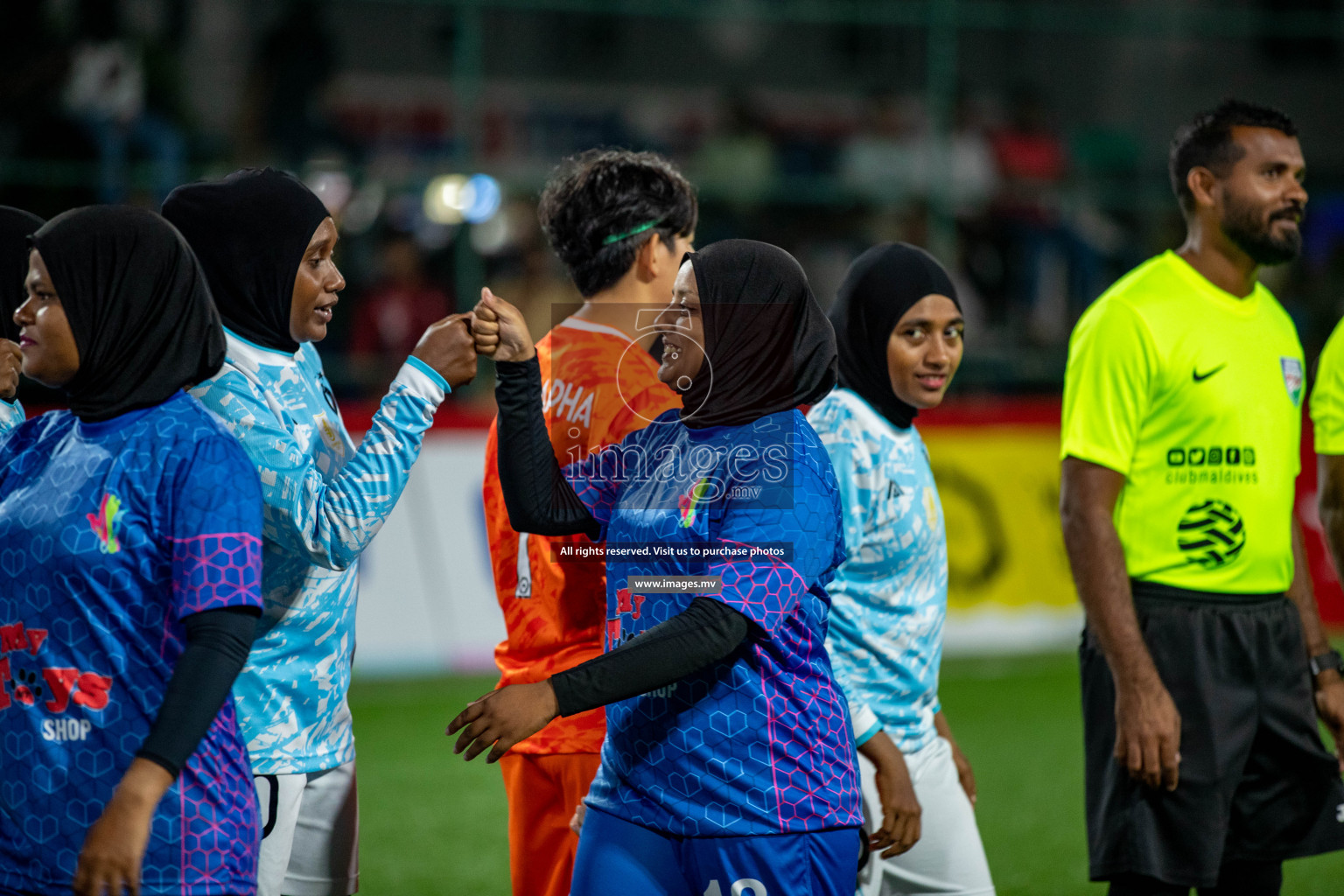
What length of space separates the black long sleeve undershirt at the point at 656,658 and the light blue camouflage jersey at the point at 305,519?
546 mm

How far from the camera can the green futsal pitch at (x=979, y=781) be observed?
585 cm

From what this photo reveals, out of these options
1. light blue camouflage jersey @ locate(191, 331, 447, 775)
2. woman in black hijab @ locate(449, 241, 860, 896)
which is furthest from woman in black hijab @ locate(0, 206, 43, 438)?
woman in black hijab @ locate(449, 241, 860, 896)

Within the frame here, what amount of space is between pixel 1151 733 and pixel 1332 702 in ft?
2.26

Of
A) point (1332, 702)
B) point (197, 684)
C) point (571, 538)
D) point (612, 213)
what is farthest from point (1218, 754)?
point (197, 684)

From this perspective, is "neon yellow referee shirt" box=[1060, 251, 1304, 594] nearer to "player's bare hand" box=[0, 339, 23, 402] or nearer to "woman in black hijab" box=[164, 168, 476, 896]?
"woman in black hijab" box=[164, 168, 476, 896]

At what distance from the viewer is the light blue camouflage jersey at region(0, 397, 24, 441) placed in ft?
10.9

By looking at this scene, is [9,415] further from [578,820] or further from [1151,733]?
[1151,733]

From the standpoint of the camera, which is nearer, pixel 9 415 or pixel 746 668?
pixel 746 668

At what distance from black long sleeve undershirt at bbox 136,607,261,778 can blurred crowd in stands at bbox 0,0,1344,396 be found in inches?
249

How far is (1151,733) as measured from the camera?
3.79 m

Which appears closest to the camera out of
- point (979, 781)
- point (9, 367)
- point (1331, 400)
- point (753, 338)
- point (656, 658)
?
point (656, 658)

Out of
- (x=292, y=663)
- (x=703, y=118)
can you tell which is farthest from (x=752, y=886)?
(x=703, y=118)

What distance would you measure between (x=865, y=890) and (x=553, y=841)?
0.79 metres

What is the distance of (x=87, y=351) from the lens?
2559 millimetres
